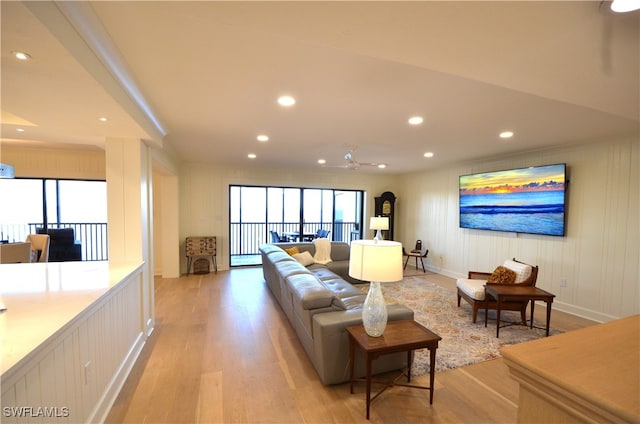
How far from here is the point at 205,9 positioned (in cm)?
104

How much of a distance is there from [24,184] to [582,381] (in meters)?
7.24

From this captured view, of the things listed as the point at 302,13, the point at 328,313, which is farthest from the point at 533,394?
the point at 328,313

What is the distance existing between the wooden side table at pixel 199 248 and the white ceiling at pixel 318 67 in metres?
2.99

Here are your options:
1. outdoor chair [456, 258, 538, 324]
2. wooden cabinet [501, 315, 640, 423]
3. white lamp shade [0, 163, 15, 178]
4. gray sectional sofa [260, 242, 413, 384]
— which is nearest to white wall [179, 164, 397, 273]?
white lamp shade [0, 163, 15, 178]

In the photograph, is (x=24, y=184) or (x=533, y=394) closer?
(x=533, y=394)

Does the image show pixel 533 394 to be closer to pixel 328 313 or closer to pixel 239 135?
pixel 328 313

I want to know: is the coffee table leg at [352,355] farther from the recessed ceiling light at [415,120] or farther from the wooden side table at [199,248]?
the wooden side table at [199,248]

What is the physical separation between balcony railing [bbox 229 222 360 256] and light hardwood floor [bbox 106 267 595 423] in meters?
4.61

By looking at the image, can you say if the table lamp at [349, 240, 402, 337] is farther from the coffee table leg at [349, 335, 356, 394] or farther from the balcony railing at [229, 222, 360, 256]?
the balcony railing at [229, 222, 360, 256]

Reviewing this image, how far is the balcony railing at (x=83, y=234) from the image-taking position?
5.00 metres

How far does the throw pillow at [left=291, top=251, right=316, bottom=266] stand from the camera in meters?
4.95

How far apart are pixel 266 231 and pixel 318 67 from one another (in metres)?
6.54

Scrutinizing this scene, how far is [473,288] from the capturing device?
3543 mm

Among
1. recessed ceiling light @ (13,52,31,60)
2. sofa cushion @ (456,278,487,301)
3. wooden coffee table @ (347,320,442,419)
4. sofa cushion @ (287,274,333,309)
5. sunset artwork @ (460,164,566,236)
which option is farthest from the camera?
sunset artwork @ (460,164,566,236)
